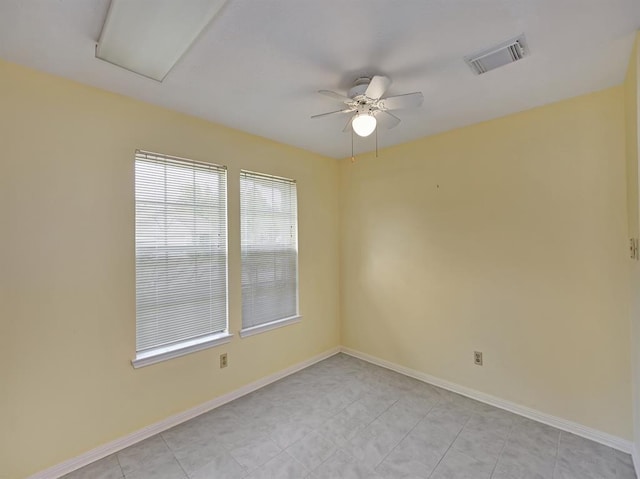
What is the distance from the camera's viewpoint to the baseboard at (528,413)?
202 cm

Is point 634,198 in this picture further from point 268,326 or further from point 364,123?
point 268,326

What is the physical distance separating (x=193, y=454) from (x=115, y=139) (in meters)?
2.30

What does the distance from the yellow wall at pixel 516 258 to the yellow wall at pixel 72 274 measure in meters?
2.06

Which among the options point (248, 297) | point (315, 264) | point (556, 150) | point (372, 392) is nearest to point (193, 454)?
point (248, 297)

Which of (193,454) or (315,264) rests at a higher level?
(315,264)

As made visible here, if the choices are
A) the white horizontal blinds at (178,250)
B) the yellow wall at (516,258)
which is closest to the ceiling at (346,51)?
the yellow wall at (516,258)

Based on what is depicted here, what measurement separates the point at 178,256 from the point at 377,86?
1.98 metres

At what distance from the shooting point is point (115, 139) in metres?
2.11

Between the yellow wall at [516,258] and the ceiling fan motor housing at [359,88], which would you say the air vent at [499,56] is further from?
the yellow wall at [516,258]

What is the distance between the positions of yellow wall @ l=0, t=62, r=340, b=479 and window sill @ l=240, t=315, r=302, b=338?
37 centimetres

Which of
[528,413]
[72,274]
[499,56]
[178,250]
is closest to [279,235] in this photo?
[178,250]

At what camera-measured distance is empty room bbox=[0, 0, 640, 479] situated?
158cm

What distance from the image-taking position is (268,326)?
3.04 metres

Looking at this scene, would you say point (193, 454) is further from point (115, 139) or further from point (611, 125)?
point (611, 125)
